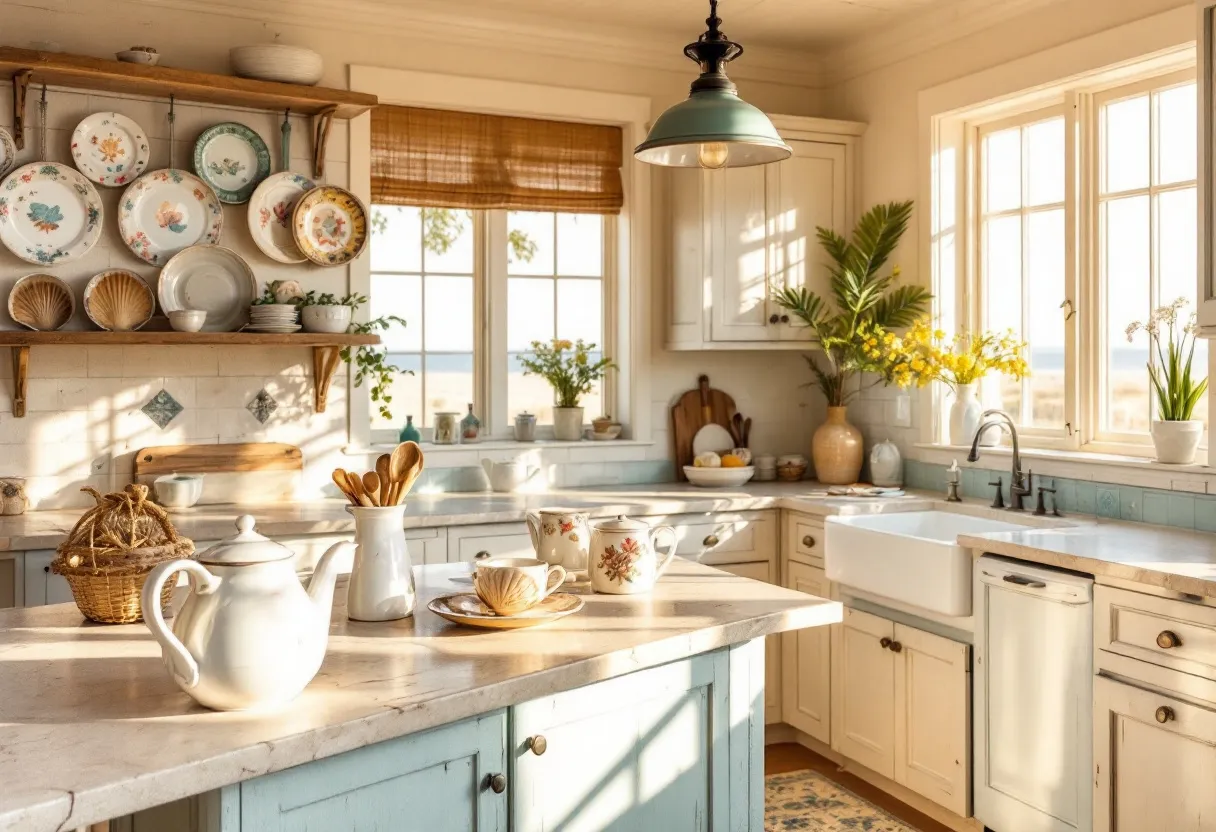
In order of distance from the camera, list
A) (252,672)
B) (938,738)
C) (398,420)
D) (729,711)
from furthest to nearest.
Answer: (398,420) → (938,738) → (729,711) → (252,672)

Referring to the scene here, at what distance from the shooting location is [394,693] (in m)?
1.72

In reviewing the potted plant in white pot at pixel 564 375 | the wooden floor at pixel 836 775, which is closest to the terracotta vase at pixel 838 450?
the potted plant in white pot at pixel 564 375

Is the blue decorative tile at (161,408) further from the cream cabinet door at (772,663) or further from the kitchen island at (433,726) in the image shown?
the cream cabinet door at (772,663)

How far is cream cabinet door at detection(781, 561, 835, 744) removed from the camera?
423 centimetres

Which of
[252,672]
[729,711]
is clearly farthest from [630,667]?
[252,672]

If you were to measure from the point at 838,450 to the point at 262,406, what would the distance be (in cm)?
233

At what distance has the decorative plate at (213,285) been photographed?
408 centimetres

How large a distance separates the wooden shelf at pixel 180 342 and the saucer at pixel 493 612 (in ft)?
6.51

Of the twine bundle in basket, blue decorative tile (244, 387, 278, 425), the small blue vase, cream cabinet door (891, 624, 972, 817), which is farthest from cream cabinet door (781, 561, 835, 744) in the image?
the twine bundle in basket

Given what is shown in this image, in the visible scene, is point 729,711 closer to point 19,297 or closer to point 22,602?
point 22,602

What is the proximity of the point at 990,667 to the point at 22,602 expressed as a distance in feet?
9.47

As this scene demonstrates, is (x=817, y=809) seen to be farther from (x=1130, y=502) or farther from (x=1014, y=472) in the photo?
(x=1130, y=502)

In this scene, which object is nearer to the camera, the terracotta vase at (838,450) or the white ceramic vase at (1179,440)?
the white ceramic vase at (1179,440)

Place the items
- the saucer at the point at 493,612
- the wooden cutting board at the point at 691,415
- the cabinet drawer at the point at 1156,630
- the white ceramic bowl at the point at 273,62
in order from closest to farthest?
the saucer at the point at 493,612 < the cabinet drawer at the point at 1156,630 < the white ceramic bowl at the point at 273,62 < the wooden cutting board at the point at 691,415
